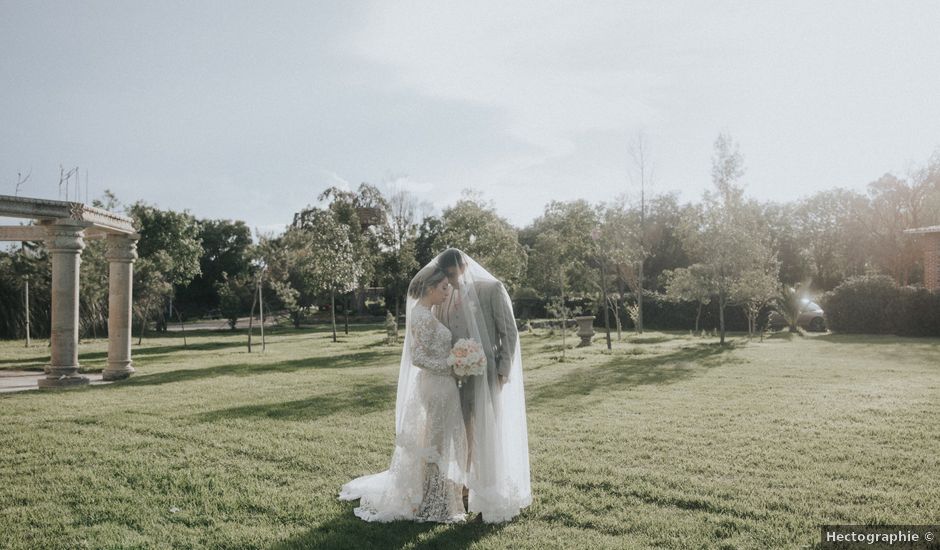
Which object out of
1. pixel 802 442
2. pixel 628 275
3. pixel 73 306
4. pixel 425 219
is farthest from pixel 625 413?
pixel 425 219

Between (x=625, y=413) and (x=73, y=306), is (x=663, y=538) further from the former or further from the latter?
(x=73, y=306)

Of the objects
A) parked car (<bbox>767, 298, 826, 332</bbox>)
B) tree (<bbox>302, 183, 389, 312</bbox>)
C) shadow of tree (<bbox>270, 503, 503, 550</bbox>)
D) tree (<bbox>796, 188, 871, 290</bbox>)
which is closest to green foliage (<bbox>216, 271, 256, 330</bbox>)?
tree (<bbox>302, 183, 389, 312</bbox>)

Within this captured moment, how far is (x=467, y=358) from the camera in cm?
521

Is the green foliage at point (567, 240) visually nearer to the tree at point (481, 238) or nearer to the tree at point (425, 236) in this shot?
the tree at point (481, 238)

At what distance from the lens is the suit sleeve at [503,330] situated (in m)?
5.55

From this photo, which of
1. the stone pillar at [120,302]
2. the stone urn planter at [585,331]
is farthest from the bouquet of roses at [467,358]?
the stone urn planter at [585,331]

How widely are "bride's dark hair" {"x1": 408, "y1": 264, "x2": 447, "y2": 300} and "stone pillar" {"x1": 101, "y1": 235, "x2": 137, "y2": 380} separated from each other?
504 inches

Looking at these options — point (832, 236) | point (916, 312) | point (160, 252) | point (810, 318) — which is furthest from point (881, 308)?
point (160, 252)

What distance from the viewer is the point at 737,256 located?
2253 centimetres

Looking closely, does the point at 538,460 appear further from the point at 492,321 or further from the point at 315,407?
the point at 315,407

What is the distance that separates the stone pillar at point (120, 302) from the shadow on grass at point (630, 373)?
10.7 meters

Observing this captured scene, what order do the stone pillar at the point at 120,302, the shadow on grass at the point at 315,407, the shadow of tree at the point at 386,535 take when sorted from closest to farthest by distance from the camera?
the shadow of tree at the point at 386,535 → the shadow on grass at the point at 315,407 → the stone pillar at the point at 120,302

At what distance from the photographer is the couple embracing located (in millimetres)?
5227

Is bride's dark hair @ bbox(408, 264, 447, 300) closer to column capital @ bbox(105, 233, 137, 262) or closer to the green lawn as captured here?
the green lawn
